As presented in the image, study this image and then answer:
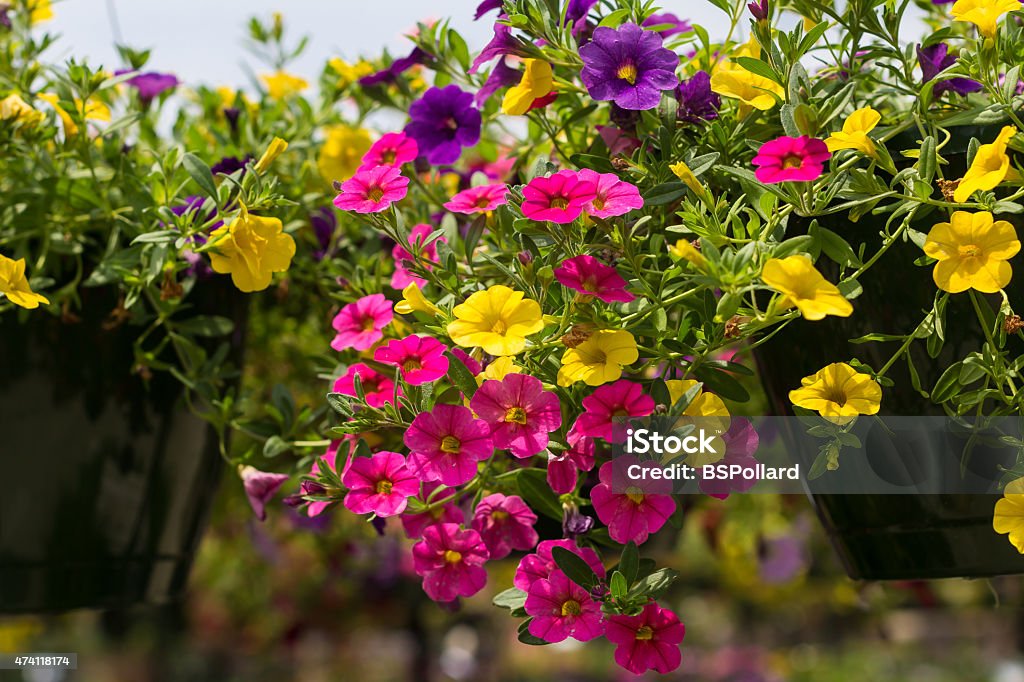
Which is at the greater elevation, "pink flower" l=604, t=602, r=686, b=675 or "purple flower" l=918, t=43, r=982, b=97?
"purple flower" l=918, t=43, r=982, b=97

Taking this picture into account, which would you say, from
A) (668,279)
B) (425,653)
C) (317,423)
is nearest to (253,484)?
(317,423)

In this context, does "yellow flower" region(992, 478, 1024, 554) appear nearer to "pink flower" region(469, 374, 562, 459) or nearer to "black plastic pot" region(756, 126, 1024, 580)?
"black plastic pot" region(756, 126, 1024, 580)

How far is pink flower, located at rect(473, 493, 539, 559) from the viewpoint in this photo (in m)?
0.59

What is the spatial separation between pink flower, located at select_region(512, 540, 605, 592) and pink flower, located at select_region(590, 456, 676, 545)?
27 millimetres

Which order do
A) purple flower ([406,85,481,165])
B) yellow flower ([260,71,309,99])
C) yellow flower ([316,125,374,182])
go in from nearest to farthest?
1. purple flower ([406,85,481,165])
2. yellow flower ([316,125,374,182])
3. yellow flower ([260,71,309,99])

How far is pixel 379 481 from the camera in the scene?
547mm


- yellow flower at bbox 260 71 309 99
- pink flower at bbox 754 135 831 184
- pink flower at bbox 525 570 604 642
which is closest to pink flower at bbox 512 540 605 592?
pink flower at bbox 525 570 604 642

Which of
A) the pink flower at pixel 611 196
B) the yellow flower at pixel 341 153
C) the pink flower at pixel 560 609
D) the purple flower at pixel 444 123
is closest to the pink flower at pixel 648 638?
the pink flower at pixel 560 609

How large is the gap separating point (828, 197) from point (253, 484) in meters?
0.45

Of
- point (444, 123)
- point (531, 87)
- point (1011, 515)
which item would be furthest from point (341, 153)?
point (1011, 515)

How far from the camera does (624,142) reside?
611 millimetres

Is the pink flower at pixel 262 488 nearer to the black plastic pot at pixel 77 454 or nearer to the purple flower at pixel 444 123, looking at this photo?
the black plastic pot at pixel 77 454

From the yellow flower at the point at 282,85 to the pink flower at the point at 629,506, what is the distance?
0.58 meters

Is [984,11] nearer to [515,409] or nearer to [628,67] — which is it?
[628,67]
